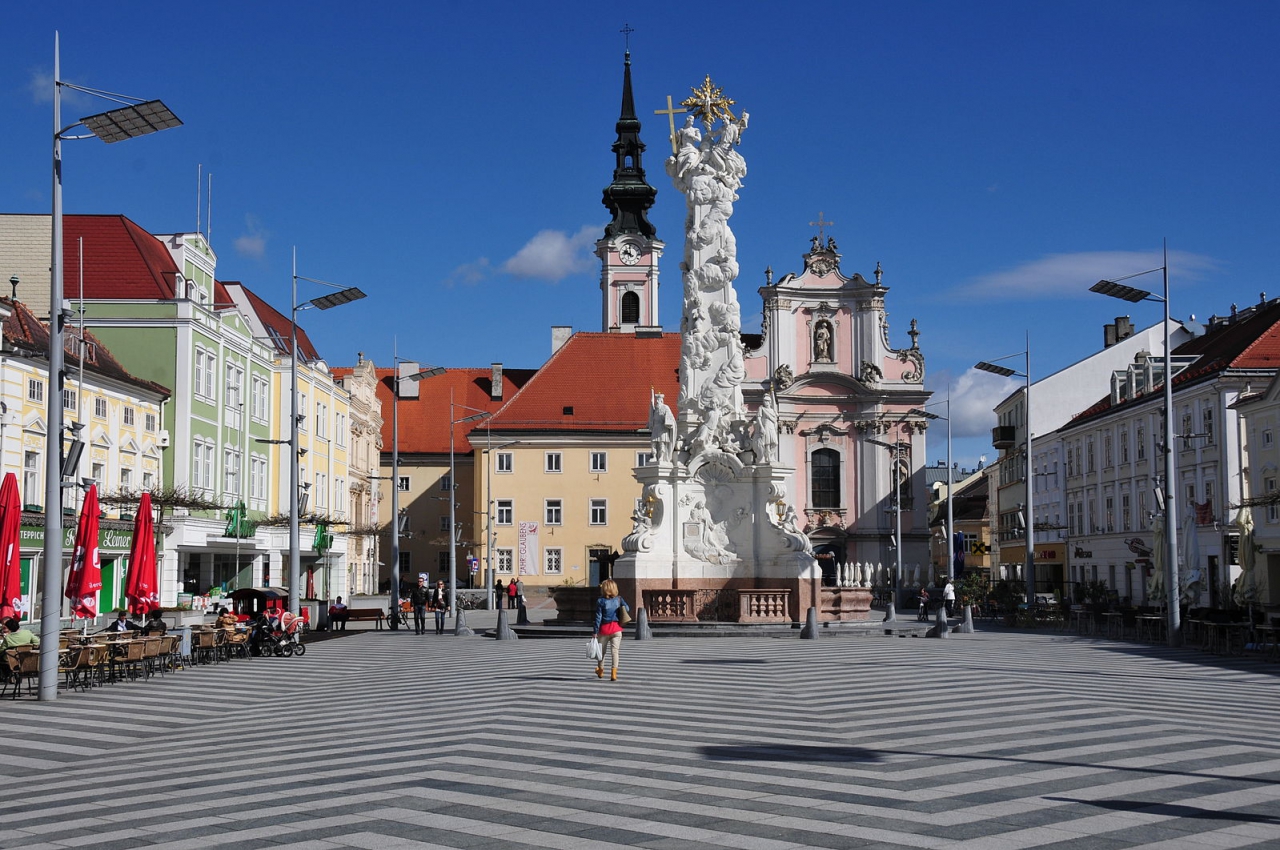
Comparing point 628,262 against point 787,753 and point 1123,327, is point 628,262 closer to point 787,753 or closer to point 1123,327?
point 1123,327

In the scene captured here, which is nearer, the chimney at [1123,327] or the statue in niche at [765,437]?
the statue in niche at [765,437]

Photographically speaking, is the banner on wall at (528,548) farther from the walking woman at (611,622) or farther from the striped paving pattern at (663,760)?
the walking woman at (611,622)

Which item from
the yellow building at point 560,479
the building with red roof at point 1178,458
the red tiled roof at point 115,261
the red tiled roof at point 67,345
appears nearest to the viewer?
the red tiled roof at point 67,345

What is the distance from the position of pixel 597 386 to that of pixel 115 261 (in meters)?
35.9

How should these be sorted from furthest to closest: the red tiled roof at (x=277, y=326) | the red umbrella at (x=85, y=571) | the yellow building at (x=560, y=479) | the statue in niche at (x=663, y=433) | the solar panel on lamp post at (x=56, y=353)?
the yellow building at (x=560, y=479) < the red tiled roof at (x=277, y=326) < the statue in niche at (x=663, y=433) < the red umbrella at (x=85, y=571) < the solar panel on lamp post at (x=56, y=353)

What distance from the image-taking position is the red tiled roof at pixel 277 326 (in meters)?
62.6

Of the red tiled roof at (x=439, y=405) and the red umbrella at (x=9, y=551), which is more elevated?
the red tiled roof at (x=439, y=405)

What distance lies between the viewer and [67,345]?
42.5 m

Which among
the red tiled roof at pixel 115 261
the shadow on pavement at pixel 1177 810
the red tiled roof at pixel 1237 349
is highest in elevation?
the red tiled roof at pixel 115 261

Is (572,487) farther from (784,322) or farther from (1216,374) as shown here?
(1216,374)

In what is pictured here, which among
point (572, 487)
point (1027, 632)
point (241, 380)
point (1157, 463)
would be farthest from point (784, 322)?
point (1027, 632)

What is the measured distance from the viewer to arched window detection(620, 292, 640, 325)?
90.5 metres

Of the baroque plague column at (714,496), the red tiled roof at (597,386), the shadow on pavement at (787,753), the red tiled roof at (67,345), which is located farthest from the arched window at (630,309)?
the shadow on pavement at (787,753)

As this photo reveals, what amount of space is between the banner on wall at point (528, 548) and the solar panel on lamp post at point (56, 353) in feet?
183
